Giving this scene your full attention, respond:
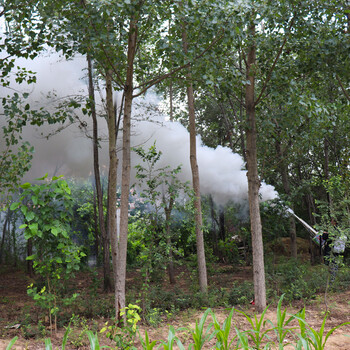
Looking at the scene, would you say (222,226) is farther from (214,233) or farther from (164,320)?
(164,320)

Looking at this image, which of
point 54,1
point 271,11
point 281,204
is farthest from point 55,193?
point 281,204

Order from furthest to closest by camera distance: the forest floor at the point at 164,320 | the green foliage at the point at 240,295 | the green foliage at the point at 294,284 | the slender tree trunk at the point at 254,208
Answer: the green foliage at the point at 294,284 → the green foliage at the point at 240,295 → the slender tree trunk at the point at 254,208 → the forest floor at the point at 164,320

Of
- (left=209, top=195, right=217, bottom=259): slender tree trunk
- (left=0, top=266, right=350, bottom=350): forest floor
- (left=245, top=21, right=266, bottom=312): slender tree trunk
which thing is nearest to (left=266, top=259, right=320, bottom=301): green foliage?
(left=0, top=266, right=350, bottom=350): forest floor

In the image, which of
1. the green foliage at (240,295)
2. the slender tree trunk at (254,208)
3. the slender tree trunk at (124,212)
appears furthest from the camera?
the green foliage at (240,295)

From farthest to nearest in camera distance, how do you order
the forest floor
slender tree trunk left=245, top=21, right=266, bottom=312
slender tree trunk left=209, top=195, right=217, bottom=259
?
slender tree trunk left=209, top=195, right=217, bottom=259, slender tree trunk left=245, top=21, right=266, bottom=312, the forest floor

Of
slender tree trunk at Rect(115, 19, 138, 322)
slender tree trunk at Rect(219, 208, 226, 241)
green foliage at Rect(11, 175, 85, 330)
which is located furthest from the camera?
slender tree trunk at Rect(219, 208, 226, 241)

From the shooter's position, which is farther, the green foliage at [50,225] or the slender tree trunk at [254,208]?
the slender tree trunk at [254,208]

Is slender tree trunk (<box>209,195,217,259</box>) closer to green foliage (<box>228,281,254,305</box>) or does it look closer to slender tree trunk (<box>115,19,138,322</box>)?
green foliage (<box>228,281,254,305</box>)

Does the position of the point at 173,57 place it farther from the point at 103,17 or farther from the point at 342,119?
the point at 342,119

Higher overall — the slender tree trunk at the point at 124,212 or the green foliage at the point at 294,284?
the slender tree trunk at the point at 124,212

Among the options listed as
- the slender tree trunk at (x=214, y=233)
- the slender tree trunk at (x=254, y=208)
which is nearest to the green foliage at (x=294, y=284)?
the slender tree trunk at (x=254, y=208)

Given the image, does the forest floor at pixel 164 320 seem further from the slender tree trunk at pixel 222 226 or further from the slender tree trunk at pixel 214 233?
the slender tree trunk at pixel 222 226

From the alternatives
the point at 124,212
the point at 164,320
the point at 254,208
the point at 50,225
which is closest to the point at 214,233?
the point at 254,208

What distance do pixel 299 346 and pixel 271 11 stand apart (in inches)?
205
